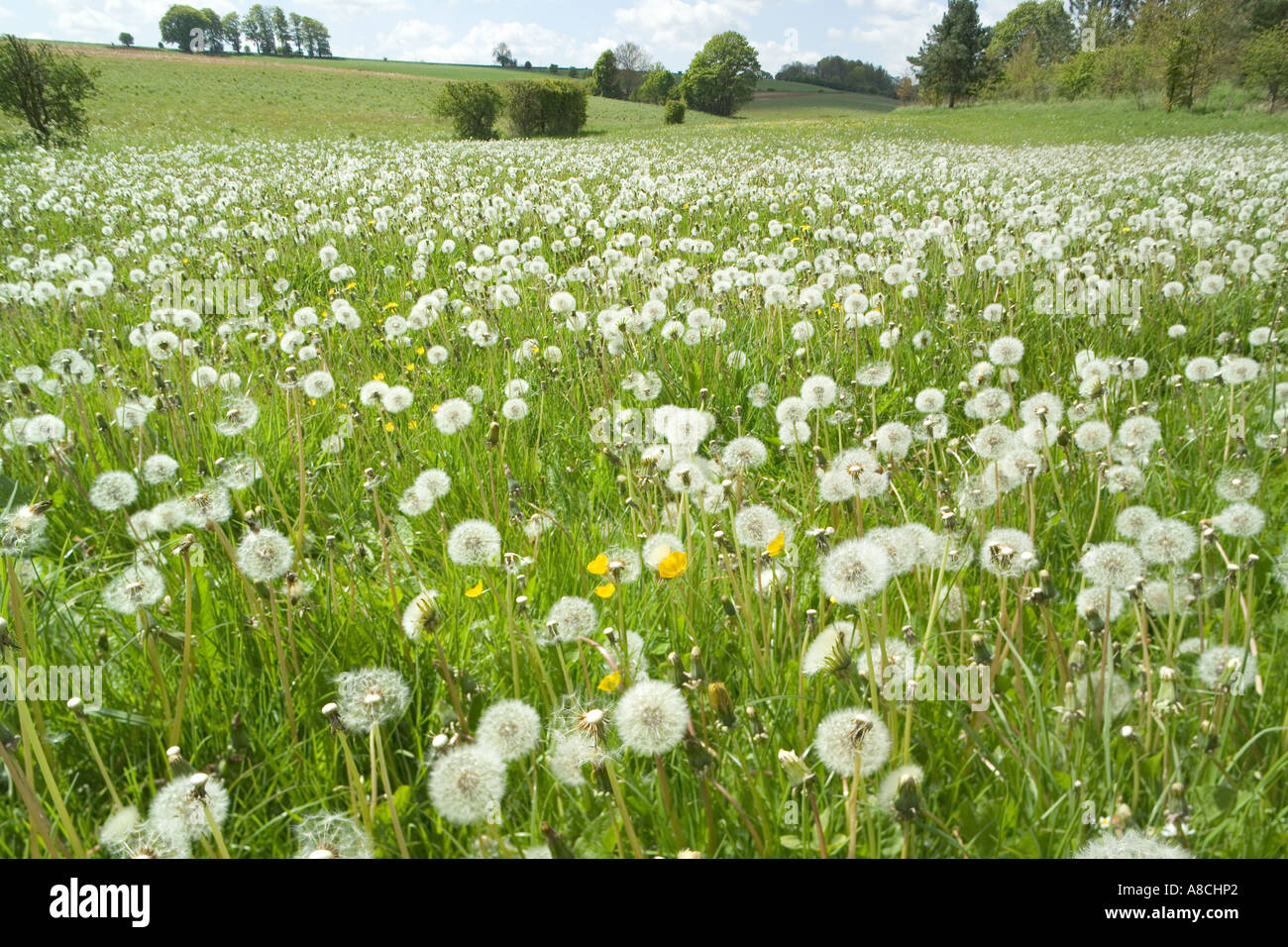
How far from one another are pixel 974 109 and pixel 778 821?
3763 cm

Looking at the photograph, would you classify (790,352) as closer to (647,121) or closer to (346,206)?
(346,206)

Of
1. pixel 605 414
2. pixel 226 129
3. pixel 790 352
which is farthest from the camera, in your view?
pixel 226 129

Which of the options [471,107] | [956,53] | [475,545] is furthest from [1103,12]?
[471,107]

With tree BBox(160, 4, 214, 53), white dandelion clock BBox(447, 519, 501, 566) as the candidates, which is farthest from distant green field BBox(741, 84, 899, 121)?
white dandelion clock BBox(447, 519, 501, 566)

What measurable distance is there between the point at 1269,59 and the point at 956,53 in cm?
800

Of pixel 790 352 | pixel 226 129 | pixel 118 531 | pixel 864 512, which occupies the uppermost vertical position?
pixel 226 129

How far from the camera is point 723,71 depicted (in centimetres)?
2262

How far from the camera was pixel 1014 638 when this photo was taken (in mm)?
1656

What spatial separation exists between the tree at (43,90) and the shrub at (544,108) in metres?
13.5

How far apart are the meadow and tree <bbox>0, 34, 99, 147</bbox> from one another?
19.1 meters

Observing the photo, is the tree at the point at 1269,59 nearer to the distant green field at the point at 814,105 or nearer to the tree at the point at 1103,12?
the tree at the point at 1103,12

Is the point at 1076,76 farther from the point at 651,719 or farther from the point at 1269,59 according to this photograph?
the point at 651,719

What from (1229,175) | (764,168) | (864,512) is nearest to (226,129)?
(764,168)

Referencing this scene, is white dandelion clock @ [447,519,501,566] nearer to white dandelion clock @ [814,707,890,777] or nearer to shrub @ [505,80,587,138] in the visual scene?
white dandelion clock @ [814,707,890,777]
